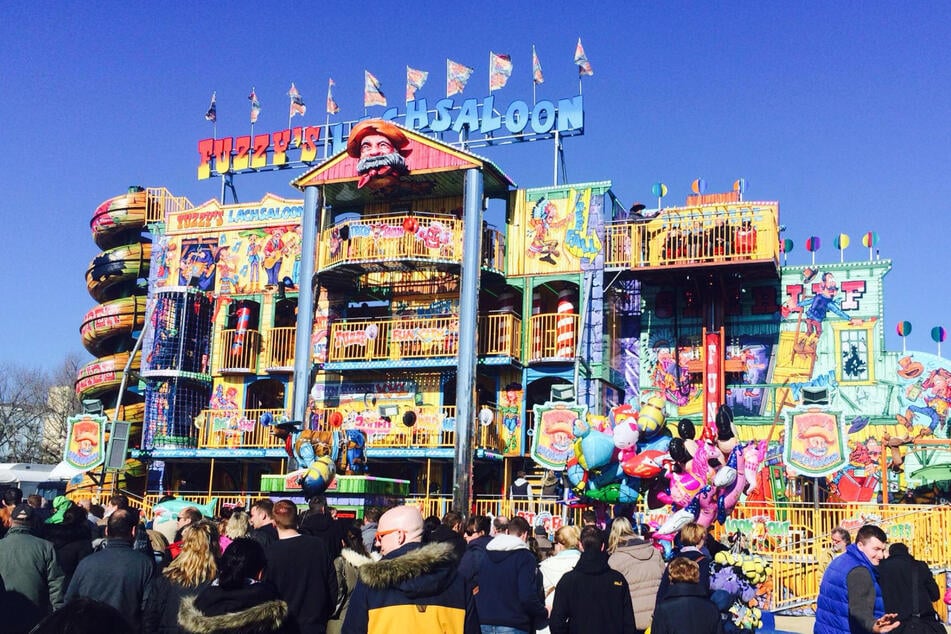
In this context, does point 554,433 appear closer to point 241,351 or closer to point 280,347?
point 280,347

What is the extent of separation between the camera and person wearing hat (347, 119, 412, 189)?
89.3ft

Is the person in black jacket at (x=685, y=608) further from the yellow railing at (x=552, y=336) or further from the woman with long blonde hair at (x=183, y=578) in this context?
the yellow railing at (x=552, y=336)

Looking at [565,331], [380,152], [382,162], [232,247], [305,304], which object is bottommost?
[565,331]

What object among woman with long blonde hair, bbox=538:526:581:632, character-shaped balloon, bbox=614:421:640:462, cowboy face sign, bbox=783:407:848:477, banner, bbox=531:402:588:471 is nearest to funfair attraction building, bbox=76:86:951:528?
banner, bbox=531:402:588:471

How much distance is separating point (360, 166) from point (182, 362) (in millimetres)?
8168

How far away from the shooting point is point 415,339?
27.6 meters

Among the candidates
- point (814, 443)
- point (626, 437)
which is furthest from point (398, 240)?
point (814, 443)

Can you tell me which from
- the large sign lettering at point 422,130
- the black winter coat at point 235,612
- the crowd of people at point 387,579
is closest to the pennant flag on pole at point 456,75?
the large sign lettering at point 422,130

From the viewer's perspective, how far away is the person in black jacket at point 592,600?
23.2 ft

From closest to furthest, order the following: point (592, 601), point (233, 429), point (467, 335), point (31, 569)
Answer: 1. point (592, 601)
2. point (31, 569)
3. point (467, 335)
4. point (233, 429)

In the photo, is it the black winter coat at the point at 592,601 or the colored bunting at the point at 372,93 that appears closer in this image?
the black winter coat at the point at 592,601

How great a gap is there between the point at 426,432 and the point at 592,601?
19584mm

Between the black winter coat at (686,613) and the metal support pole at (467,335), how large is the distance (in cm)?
1798

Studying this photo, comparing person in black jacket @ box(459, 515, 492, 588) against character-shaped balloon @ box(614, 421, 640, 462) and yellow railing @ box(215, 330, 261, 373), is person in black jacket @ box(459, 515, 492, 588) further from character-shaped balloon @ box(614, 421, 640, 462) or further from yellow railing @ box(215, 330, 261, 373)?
yellow railing @ box(215, 330, 261, 373)
